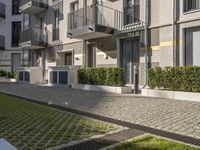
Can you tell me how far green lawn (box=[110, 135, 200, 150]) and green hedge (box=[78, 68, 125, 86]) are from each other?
30.9 feet

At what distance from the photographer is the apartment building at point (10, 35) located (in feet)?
111

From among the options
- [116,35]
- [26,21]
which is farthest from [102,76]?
[26,21]

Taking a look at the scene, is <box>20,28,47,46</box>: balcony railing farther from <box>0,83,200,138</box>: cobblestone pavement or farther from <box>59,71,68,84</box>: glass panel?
<box>0,83,200,138</box>: cobblestone pavement

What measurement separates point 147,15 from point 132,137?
1049 cm

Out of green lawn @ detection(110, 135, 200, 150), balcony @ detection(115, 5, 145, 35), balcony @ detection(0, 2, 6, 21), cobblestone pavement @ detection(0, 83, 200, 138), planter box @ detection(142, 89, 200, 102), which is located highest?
balcony @ detection(0, 2, 6, 21)

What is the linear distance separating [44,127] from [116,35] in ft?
36.3

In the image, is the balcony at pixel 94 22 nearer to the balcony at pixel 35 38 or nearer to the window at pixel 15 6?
the balcony at pixel 35 38

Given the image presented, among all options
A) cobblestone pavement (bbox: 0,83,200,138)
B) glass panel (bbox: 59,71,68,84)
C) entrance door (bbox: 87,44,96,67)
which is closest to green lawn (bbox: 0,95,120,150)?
cobblestone pavement (bbox: 0,83,200,138)

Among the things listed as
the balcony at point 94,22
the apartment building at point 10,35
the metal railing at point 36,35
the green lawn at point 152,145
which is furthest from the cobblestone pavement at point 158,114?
the apartment building at point 10,35

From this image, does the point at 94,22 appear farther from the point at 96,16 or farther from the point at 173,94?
the point at 173,94

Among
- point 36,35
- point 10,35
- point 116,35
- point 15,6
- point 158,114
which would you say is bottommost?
point 158,114

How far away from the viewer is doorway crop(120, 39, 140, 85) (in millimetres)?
16031

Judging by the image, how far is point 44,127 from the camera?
6.69m

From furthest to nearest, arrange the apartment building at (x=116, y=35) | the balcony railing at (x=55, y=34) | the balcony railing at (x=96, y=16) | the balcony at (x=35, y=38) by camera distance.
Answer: the balcony at (x=35, y=38) → the balcony railing at (x=55, y=34) → the balcony railing at (x=96, y=16) → the apartment building at (x=116, y=35)
